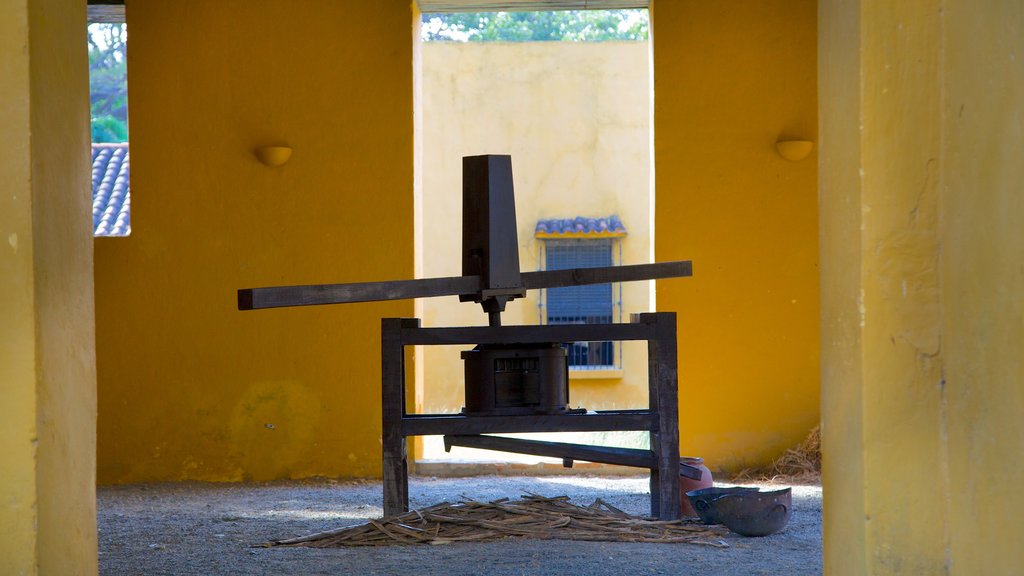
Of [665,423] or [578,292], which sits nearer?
[665,423]

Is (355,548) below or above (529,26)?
below

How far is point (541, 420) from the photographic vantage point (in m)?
5.08

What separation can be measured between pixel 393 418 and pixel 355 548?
2.18ft

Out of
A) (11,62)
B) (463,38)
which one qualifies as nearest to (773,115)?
(11,62)

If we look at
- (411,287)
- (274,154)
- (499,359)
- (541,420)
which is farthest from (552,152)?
(411,287)

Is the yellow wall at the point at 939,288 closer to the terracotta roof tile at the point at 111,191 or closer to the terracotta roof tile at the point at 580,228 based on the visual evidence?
the terracotta roof tile at the point at 111,191

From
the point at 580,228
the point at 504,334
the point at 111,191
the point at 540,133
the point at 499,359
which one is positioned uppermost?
the point at 540,133

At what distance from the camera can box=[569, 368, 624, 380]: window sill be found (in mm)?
14320

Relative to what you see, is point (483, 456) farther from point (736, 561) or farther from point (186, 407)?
point (736, 561)

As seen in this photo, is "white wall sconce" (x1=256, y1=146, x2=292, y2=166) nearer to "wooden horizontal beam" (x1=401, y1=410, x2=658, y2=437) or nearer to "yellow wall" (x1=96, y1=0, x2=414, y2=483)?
"yellow wall" (x1=96, y1=0, x2=414, y2=483)

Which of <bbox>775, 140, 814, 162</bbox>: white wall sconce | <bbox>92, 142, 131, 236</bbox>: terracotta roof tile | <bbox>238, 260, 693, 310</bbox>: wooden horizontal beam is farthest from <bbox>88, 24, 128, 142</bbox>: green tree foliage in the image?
<bbox>238, 260, 693, 310</bbox>: wooden horizontal beam

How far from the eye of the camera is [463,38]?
21.1 m

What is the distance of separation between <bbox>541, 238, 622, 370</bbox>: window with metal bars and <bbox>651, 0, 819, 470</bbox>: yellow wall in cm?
694

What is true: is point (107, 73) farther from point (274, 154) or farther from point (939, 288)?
point (939, 288)
